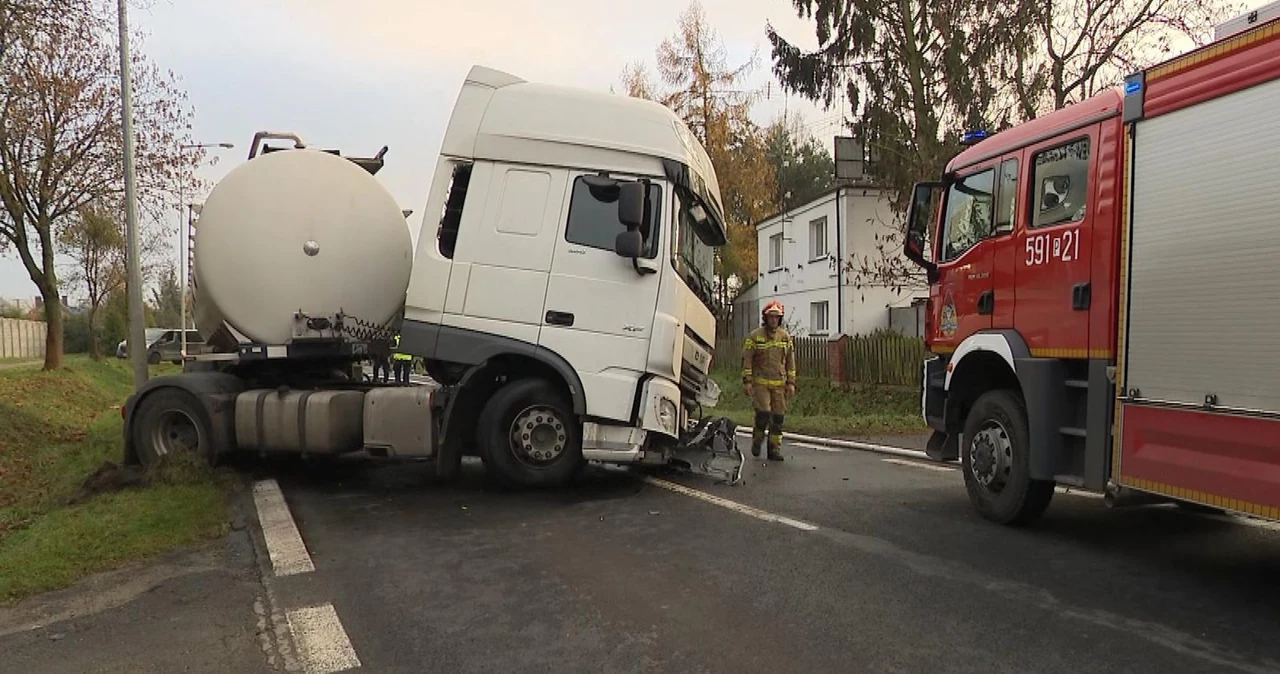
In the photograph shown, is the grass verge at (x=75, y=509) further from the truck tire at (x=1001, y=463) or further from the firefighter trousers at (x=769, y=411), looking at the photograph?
the truck tire at (x=1001, y=463)

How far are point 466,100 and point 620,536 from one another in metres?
3.91

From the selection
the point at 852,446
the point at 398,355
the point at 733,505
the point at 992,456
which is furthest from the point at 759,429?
the point at 398,355

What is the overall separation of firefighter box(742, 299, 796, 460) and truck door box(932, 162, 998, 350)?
2638 mm

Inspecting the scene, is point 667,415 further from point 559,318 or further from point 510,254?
point 510,254

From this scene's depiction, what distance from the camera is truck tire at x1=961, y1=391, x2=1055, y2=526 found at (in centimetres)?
583

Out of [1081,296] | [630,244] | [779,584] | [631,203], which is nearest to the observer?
[779,584]

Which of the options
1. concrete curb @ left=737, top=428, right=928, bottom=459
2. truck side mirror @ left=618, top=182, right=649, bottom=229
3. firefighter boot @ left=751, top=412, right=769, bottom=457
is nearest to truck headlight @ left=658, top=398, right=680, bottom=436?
truck side mirror @ left=618, top=182, right=649, bottom=229

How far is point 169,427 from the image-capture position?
8242 mm

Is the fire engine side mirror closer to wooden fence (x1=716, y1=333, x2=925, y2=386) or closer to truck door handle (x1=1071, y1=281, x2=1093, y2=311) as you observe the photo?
truck door handle (x1=1071, y1=281, x2=1093, y2=311)

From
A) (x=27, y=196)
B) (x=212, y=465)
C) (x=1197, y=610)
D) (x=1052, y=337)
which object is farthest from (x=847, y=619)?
(x=27, y=196)

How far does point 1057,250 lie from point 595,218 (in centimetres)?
348

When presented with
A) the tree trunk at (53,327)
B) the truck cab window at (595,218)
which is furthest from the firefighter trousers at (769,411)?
the tree trunk at (53,327)

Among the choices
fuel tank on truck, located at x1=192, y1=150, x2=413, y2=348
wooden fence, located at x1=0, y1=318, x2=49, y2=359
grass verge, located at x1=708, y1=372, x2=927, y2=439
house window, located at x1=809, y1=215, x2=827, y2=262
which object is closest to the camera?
fuel tank on truck, located at x1=192, y1=150, x2=413, y2=348

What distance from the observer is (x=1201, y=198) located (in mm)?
4484
